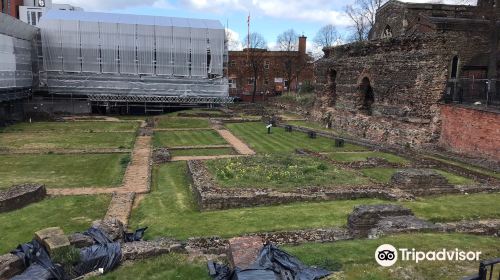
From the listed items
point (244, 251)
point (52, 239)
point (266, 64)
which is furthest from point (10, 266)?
point (266, 64)

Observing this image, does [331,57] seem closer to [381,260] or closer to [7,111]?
[7,111]

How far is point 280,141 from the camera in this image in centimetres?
2452

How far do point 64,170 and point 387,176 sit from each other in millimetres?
12627

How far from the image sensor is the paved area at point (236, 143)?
71.2ft

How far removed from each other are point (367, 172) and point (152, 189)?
26.7 ft

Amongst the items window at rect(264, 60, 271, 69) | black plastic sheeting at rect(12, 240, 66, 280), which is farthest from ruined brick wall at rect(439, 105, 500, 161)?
Result: window at rect(264, 60, 271, 69)

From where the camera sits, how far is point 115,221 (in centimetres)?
959

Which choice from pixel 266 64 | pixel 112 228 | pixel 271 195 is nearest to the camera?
pixel 112 228

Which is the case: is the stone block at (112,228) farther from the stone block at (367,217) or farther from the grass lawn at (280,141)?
the grass lawn at (280,141)

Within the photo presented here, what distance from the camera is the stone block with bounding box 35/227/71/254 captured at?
7.31 meters

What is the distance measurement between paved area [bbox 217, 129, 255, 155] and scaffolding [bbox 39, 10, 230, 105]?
13.4 m

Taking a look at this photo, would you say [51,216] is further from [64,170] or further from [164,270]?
[164,270]

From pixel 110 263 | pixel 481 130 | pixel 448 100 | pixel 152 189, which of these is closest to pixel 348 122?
pixel 448 100

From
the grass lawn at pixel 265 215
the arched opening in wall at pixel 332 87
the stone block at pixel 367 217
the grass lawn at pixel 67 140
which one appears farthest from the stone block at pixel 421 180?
the arched opening in wall at pixel 332 87
